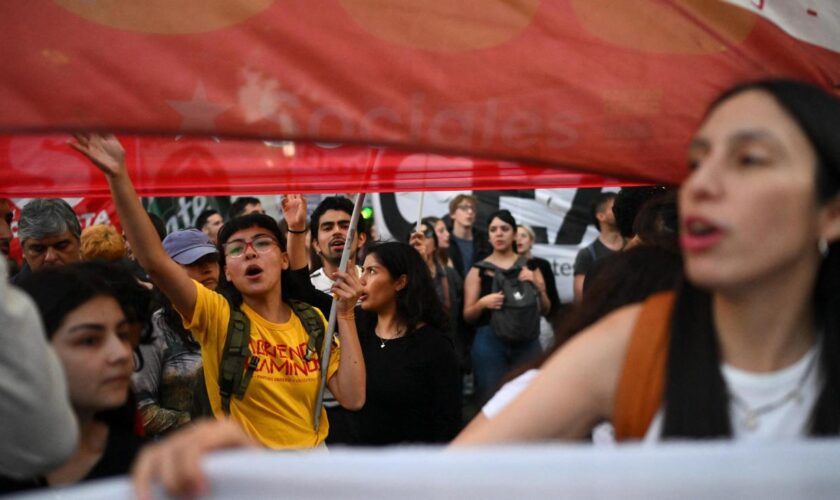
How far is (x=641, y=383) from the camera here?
5.53 ft

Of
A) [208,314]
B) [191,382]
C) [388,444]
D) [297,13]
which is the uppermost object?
[297,13]

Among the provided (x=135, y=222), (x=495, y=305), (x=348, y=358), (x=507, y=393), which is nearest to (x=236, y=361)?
(x=348, y=358)

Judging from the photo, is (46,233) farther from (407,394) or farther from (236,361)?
(407,394)

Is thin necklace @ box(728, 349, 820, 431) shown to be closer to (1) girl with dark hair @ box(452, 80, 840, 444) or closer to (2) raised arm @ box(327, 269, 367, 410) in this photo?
(1) girl with dark hair @ box(452, 80, 840, 444)

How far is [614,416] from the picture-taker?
1.72 m

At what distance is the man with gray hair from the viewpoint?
4766 millimetres

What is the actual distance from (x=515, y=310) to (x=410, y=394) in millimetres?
2994

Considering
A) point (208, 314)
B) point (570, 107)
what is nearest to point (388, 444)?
point (208, 314)

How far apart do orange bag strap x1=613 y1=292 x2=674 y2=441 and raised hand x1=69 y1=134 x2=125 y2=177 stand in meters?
1.75

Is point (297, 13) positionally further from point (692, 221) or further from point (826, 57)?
point (826, 57)

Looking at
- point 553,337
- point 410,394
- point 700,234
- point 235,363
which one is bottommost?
point 410,394

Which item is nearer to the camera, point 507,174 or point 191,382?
point 507,174

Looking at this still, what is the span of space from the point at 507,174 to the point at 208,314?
1.41 metres


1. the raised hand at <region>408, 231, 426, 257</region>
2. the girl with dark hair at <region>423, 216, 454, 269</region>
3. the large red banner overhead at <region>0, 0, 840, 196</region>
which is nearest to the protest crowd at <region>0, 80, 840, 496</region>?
the large red banner overhead at <region>0, 0, 840, 196</region>
